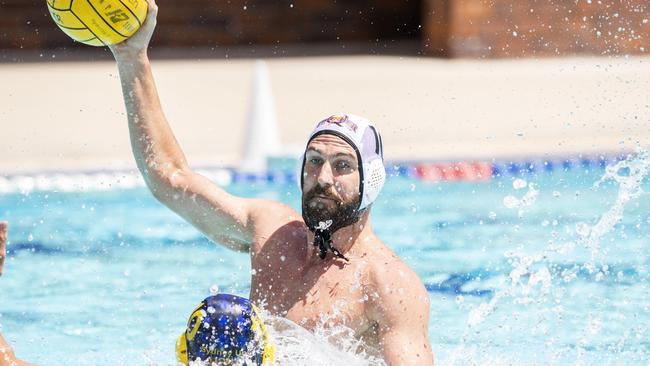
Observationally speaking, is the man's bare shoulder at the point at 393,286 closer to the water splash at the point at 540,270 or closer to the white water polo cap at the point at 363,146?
the white water polo cap at the point at 363,146

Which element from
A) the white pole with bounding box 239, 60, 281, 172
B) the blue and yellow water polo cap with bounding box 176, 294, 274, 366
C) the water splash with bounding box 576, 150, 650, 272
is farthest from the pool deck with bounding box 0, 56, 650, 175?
the blue and yellow water polo cap with bounding box 176, 294, 274, 366

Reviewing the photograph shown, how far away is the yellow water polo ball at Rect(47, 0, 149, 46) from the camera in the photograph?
315 cm

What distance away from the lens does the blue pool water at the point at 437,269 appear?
15.0 ft

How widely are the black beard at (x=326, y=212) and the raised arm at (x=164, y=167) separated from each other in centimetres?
38

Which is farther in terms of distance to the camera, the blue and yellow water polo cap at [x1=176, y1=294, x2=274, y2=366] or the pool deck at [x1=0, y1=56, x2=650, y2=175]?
the pool deck at [x1=0, y1=56, x2=650, y2=175]

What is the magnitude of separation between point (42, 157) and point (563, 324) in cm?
384

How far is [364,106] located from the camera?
845 cm

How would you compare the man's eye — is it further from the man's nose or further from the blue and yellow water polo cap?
the blue and yellow water polo cap

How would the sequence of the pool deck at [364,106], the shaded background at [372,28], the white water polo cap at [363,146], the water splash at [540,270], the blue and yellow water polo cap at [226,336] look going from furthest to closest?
1. the shaded background at [372,28]
2. the pool deck at [364,106]
3. the water splash at [540,270]
4. the white water polo cap at [363,146]
5. the blue and yellow water polo cap at [226,336]

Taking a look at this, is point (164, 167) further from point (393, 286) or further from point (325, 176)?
point (393, 286)

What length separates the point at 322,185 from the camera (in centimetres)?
300

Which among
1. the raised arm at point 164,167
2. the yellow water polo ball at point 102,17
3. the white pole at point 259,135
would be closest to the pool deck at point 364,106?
the white pole at point 259,135

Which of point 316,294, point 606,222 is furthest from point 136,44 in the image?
point 606,222

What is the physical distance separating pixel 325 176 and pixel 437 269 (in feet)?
8.91
